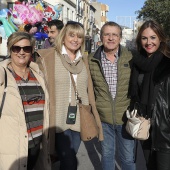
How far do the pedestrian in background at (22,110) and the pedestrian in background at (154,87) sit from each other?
3.10ft

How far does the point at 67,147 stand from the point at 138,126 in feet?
2.59

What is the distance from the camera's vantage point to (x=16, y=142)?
2311 millimetres

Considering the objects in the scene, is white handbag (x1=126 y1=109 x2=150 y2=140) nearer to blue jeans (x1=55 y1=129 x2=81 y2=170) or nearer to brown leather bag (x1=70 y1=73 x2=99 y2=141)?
brown leather bag (x1=70 y1=73 x2=99 y2=141)

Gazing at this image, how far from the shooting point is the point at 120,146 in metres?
3.15

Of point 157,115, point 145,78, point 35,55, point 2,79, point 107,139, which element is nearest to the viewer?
point 2,79

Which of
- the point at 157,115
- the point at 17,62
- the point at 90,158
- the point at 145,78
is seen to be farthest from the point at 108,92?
the point at 90,158

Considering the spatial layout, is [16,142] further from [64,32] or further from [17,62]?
[64,32]

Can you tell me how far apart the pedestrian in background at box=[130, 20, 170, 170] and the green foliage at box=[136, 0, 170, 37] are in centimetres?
2178

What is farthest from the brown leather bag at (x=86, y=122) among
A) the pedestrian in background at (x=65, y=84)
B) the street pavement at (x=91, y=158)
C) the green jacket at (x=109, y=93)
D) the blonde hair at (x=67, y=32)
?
the street pavement at (x=91, y=158)

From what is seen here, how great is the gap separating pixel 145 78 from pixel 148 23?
58 cm

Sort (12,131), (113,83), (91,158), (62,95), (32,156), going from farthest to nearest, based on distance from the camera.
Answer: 1. (91,158)
2. (113,83)
3. (62,95)
4. (32,156)
5. (12,131)

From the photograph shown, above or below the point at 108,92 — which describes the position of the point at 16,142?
below

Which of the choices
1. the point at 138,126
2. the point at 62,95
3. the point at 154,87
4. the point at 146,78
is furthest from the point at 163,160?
the point at 62,95

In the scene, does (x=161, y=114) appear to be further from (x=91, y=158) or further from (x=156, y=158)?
(x=91, y=158)
